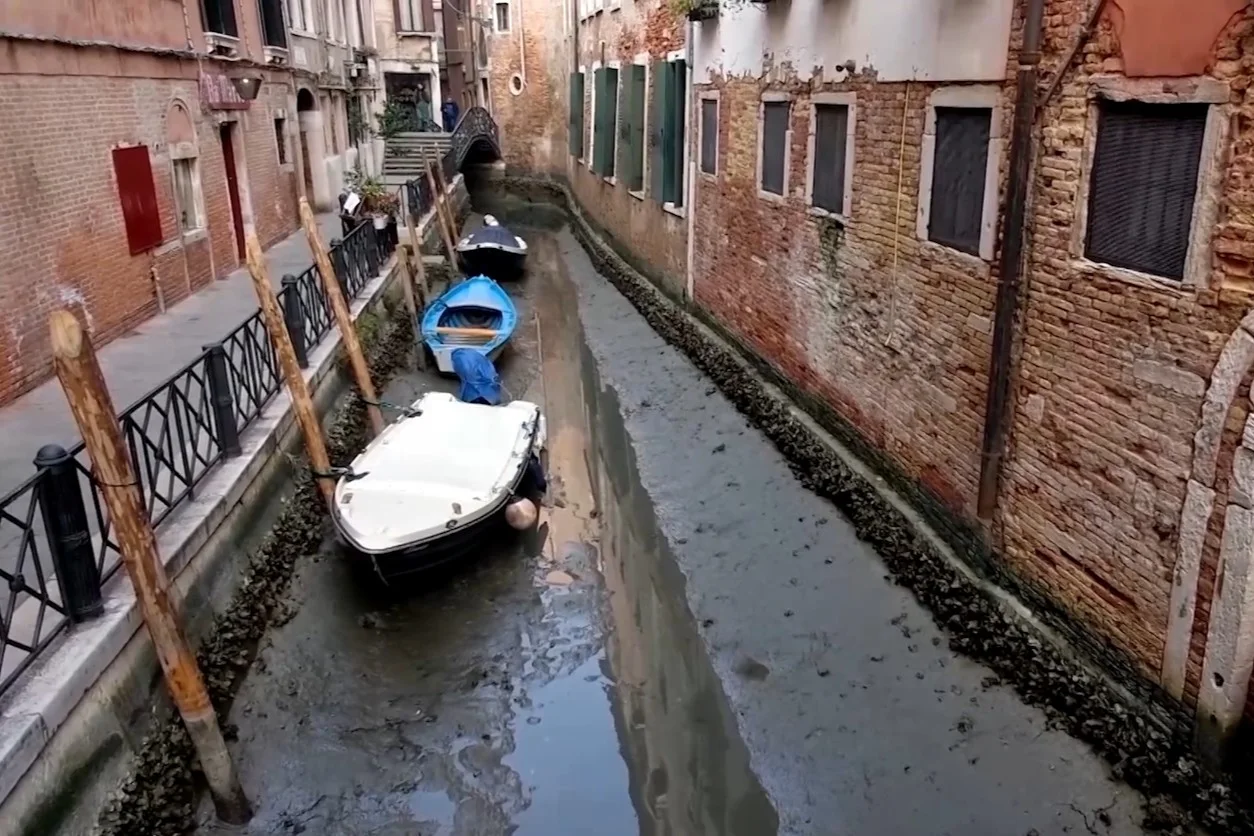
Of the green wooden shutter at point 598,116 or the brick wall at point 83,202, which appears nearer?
the brick wall at point 83,202

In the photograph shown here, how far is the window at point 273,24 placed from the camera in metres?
15.2

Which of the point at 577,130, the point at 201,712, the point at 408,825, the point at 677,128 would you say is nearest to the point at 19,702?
the point at 201,712

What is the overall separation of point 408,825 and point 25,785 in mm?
1812

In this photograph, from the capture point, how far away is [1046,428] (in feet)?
17.0

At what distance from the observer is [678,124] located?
12.7 meters

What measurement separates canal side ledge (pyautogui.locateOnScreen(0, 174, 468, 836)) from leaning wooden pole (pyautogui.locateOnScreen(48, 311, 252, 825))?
7.4 inches

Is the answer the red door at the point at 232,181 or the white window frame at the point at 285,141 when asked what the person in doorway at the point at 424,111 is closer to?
the white window frame at the point at 285,141

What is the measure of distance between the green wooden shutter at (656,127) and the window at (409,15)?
52.9 ft

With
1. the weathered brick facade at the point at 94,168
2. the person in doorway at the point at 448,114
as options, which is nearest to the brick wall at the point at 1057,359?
the weathered brick facade at the point at 94,168

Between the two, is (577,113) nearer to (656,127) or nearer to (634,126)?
(634,126)

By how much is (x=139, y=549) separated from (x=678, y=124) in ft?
32.1

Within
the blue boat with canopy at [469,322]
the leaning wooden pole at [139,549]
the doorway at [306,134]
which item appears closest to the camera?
the leaning wooden pole at [139,549]

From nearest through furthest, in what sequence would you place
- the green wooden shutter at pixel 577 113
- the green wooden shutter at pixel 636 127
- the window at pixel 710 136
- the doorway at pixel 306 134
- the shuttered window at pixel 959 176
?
1. the shuttered window at pixel 959 176
2. the window at pixel 710 136
3. the green wooden shutter at pixel 636 127
4. the doorway at pixel 306 134
5. the green wooden shutter at pixel 577 113

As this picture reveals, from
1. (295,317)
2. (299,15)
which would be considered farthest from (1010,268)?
(299,15)
